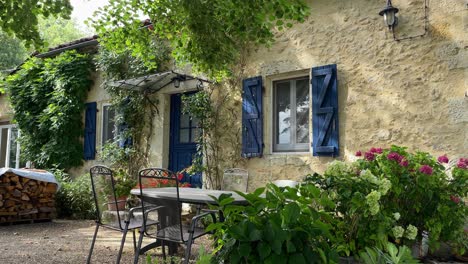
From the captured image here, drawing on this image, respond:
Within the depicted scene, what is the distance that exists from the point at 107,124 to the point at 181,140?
6.86 feet

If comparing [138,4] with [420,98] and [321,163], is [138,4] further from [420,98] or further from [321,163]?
[420,98]

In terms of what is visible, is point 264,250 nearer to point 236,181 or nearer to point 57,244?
point 236,181

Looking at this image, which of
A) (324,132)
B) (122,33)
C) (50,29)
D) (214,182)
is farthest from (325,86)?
(50,29)

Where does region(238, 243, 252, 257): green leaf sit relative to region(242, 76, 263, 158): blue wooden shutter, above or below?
below

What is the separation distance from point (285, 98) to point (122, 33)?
8.27 feet

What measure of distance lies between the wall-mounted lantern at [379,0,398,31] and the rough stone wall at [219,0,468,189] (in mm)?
91

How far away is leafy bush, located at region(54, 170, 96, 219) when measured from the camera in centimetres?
742

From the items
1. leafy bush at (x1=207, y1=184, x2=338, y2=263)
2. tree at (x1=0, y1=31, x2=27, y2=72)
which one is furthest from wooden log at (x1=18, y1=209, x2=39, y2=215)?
tree at (x1=0, y1=31, x2=27, y2=72)

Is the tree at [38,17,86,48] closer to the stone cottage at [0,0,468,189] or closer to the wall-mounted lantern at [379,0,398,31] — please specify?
the stone cottage at [0,0,468,189]

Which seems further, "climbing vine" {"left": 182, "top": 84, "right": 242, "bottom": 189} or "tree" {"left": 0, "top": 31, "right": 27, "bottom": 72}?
"tree" {"left": 0, "top": 31, "right": 27, "bottom": 72}

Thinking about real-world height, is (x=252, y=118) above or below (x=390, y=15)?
→ below

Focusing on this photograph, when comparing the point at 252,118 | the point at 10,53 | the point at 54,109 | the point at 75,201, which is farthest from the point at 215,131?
the point at 10,53

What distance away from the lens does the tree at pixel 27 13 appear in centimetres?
385

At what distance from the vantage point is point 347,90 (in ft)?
17.8
